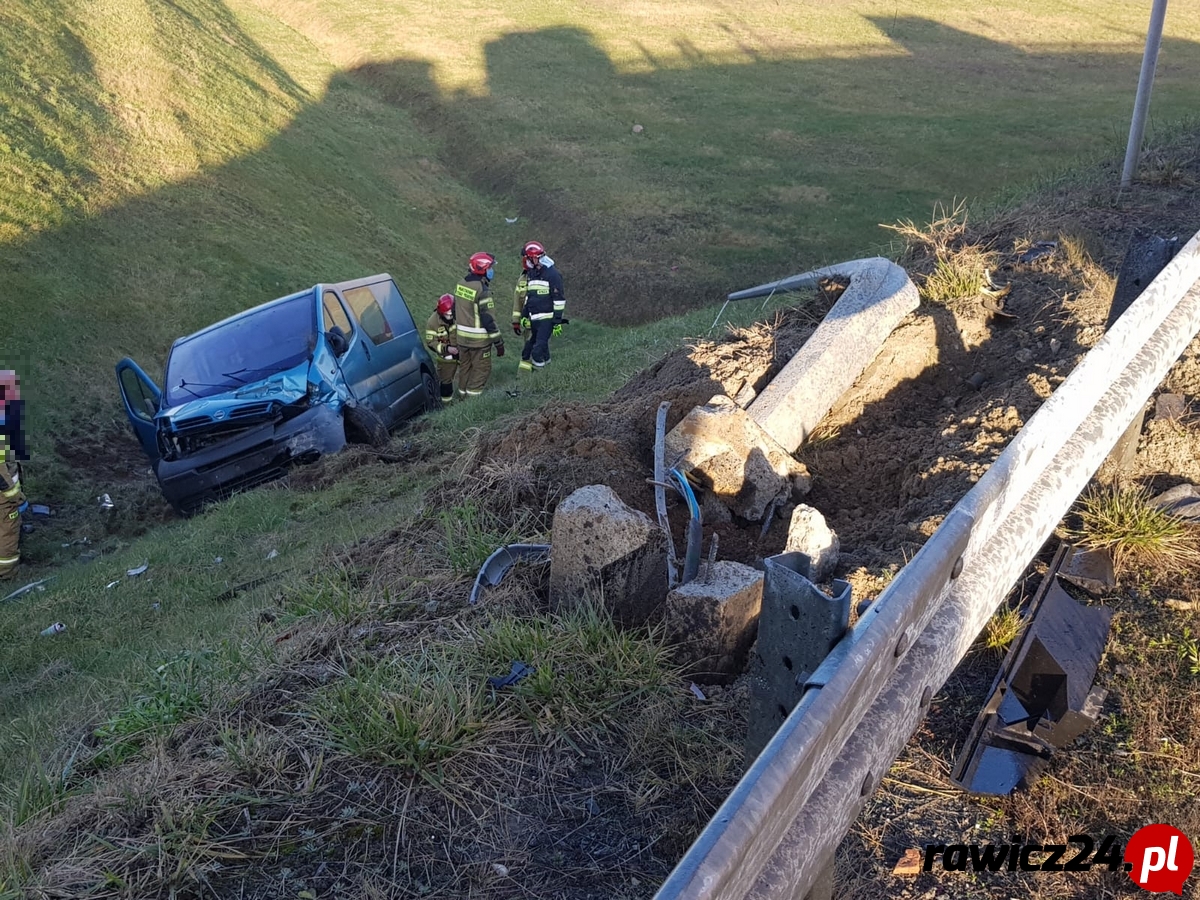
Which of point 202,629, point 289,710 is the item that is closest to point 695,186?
point 202,629

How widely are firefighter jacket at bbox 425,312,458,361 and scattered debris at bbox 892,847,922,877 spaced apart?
10.5 meters

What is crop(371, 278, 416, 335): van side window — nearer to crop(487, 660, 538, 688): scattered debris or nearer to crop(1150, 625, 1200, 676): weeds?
crop(487, 660, 538, 688): scattered debris

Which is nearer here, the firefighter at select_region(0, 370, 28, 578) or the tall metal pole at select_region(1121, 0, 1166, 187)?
the firefighter at select_region(0, 370, 28, 578)

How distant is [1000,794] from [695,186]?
2176 centimetres

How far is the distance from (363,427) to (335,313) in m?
1.52

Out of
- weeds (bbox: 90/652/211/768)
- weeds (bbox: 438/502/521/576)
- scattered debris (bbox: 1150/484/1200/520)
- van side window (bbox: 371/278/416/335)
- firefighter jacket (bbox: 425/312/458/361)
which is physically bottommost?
firefighter jacket (bbox: 425/312/458/361)

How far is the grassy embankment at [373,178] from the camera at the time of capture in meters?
7.06

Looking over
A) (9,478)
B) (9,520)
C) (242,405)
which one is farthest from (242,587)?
(9,478)

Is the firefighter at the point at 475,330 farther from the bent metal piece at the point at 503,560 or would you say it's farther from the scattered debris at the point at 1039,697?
the scattered debris at the point at 1039,697

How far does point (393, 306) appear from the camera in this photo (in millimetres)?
11500

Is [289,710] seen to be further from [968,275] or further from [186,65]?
[186,65]

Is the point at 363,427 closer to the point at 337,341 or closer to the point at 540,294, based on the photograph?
the point at 337,341

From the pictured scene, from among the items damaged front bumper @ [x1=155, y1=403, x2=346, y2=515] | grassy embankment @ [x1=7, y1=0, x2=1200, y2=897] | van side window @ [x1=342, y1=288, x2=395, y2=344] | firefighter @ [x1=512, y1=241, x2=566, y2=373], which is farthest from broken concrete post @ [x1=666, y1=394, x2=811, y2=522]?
firefighter @ [x1=512, y1=241, x2=566, y2=373]

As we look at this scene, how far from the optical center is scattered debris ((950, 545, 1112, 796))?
8.83 feet
